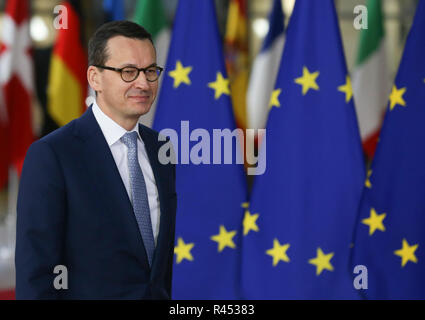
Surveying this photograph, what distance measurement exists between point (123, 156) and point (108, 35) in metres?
0.28

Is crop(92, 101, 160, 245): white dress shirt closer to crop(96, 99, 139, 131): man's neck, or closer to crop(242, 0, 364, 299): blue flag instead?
crop(96, 99, 139, 131): man's neck

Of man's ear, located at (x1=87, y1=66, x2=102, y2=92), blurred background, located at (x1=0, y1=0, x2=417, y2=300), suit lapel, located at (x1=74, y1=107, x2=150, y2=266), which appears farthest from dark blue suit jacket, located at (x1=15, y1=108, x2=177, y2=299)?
blurred background, located at (x1=0, y1=0, x2=417, y2=300)

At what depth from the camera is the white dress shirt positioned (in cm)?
145

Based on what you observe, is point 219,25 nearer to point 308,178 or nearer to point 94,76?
point 308,178

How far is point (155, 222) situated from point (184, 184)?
68.6 inches

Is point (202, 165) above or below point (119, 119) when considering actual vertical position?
above

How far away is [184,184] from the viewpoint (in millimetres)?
3201

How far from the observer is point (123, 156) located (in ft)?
4.80

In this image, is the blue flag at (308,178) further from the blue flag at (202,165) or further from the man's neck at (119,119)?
the man's neck at (119,119)

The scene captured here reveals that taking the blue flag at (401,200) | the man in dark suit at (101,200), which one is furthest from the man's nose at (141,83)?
the blue flag at (401,200)

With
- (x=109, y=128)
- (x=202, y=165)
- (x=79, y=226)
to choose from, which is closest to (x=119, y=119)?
(x=109, y=128)
